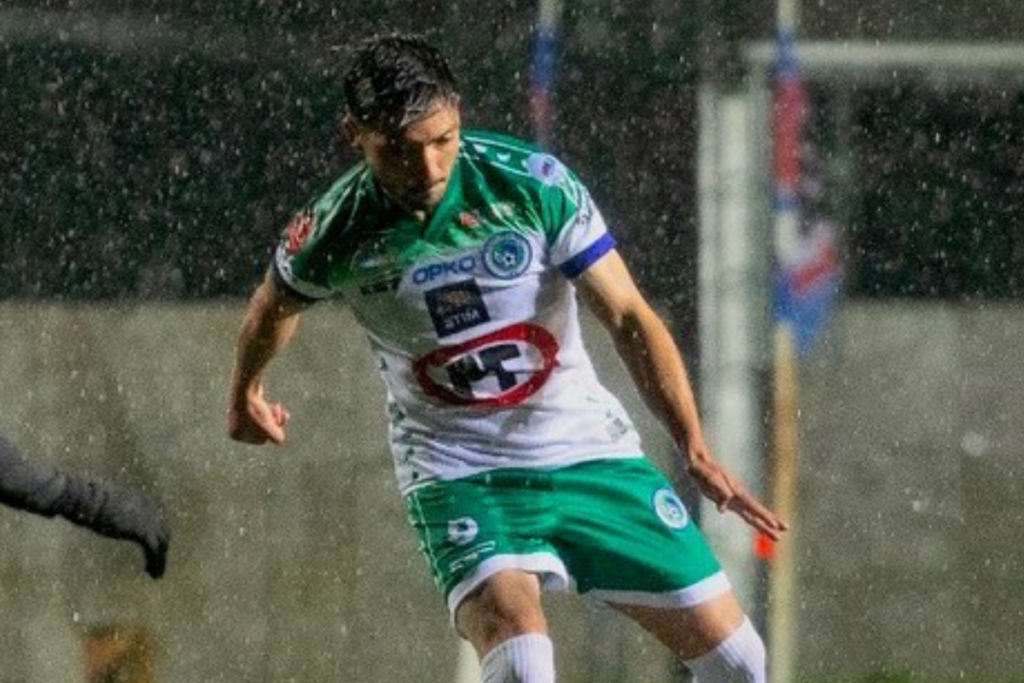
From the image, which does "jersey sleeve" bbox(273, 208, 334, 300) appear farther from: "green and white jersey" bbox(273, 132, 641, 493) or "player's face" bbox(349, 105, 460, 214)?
"player's face" bbox(349, 105, 460, 214)

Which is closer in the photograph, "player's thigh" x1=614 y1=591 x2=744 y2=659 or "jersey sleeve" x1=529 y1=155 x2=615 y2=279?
"jersey sleeve" x1=529 y1=155 x2=615 y2=279

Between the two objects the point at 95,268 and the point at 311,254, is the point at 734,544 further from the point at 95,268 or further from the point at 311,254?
the point at 311,254

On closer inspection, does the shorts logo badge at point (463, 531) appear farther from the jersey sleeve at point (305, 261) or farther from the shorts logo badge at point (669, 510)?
the jersey sleeve at point (305, 261)

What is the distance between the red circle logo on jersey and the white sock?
0.41 metres

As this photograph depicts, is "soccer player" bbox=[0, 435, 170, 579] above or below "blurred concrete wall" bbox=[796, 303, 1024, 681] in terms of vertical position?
above

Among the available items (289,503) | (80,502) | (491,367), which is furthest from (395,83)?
(289,503)

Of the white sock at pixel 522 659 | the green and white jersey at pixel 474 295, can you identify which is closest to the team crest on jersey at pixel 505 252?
the green and white jersey at pixel 474 295

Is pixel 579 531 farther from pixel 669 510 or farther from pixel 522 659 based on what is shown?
pixel 522 659

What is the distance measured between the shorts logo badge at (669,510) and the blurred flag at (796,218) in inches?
88.9

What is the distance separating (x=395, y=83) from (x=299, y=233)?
0.37 metres

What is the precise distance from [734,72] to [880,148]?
44 centimetres

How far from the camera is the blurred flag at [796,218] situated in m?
6.77

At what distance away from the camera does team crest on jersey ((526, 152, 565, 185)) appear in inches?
173

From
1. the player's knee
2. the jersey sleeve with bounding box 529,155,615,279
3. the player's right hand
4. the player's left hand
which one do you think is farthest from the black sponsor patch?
the player's knee
